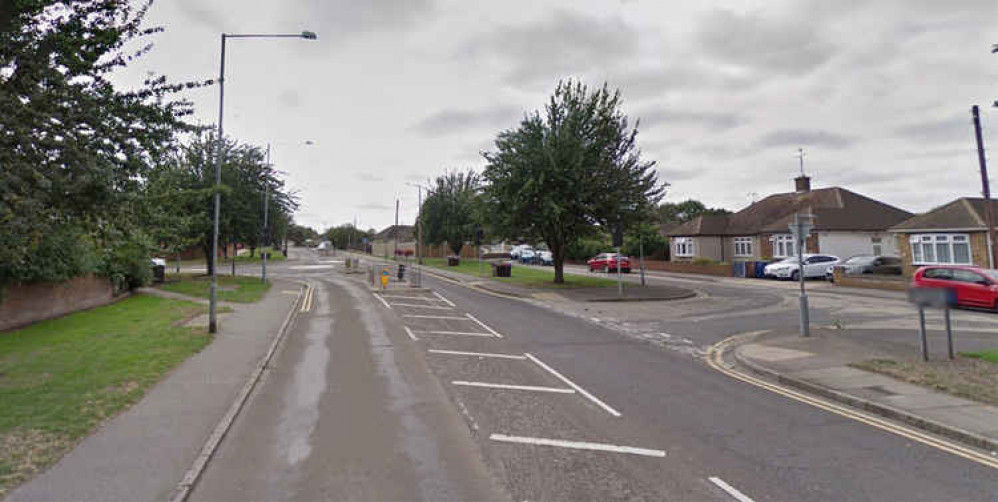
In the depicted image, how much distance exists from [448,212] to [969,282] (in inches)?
1677

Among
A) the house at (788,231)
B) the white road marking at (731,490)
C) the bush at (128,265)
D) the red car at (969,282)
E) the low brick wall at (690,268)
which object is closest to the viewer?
the white road marking at (731,490)

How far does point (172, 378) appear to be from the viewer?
852 cm

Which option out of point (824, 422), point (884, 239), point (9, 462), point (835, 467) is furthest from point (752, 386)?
point (884, 239)

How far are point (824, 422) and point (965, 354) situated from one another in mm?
5801

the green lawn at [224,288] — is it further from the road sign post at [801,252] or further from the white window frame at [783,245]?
the white window frame at [783,245]

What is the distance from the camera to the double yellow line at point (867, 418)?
210 inches

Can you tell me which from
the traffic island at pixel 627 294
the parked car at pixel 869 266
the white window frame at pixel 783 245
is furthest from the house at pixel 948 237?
the traffic island at pixel 627 294

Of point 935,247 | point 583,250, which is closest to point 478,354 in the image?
point 935,247

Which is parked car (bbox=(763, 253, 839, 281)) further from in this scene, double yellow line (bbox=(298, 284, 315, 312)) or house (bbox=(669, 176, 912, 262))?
double yellow line (bbox=(298, 284, 315, 312))

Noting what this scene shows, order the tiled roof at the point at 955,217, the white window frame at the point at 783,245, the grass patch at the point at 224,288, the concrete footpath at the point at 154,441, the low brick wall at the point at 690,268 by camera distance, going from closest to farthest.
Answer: the concrete footpath at the point at 154,441 → the grass patch at the point at 224,288 → the tiled roof at the point at 955,217 → the low brick wall at the point at 690,268 → the white window frame at the point at 783,245

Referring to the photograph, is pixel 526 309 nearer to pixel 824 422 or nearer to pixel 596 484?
pixel 824 422

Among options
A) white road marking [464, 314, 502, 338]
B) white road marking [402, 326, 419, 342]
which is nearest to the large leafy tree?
white road marking [402, 326, 419, 342]

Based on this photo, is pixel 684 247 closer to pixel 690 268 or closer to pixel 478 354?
pixel 690 268

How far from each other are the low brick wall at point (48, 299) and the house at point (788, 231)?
3909cm
